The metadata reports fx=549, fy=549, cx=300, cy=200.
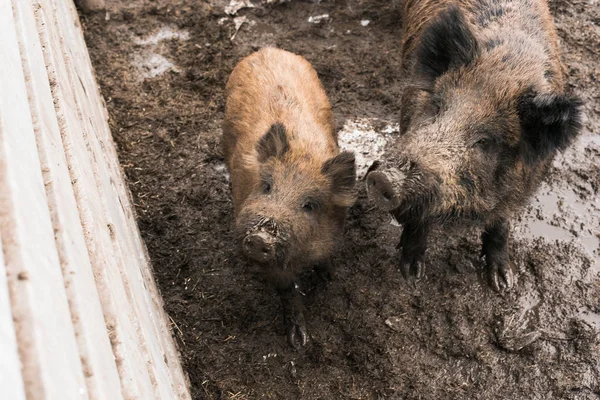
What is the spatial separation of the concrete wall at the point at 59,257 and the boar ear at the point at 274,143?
1.05 metres

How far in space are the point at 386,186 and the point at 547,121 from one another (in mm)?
→ 1052

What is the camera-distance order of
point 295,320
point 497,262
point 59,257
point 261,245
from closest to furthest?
point 59,257 → point 261,245 → point 295,320 → point 497,262

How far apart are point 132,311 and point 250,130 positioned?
6.66 ft

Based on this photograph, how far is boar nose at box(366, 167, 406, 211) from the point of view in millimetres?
3084

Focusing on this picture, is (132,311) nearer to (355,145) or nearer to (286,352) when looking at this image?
(286,352)

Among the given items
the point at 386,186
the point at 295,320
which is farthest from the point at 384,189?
the point at 295,320

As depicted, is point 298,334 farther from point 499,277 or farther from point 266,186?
point 499,277

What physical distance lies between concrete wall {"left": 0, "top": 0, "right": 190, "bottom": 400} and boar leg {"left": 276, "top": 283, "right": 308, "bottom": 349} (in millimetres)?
880

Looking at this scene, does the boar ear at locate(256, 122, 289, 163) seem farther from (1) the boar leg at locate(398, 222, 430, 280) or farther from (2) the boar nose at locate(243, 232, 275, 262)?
(1) the boar leg at locate(398, 222, 430, 280)

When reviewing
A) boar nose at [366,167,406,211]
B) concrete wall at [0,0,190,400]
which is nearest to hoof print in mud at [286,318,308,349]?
concrete wall at [0,0,190,400]

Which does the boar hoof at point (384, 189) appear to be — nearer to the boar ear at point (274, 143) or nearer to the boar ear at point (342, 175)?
the boar ear at point (342, 175)

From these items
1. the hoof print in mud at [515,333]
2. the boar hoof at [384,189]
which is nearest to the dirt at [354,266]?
the hoof print in mud at [515,333]

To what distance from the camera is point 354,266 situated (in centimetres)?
464

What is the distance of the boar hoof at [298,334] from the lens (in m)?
4.16
